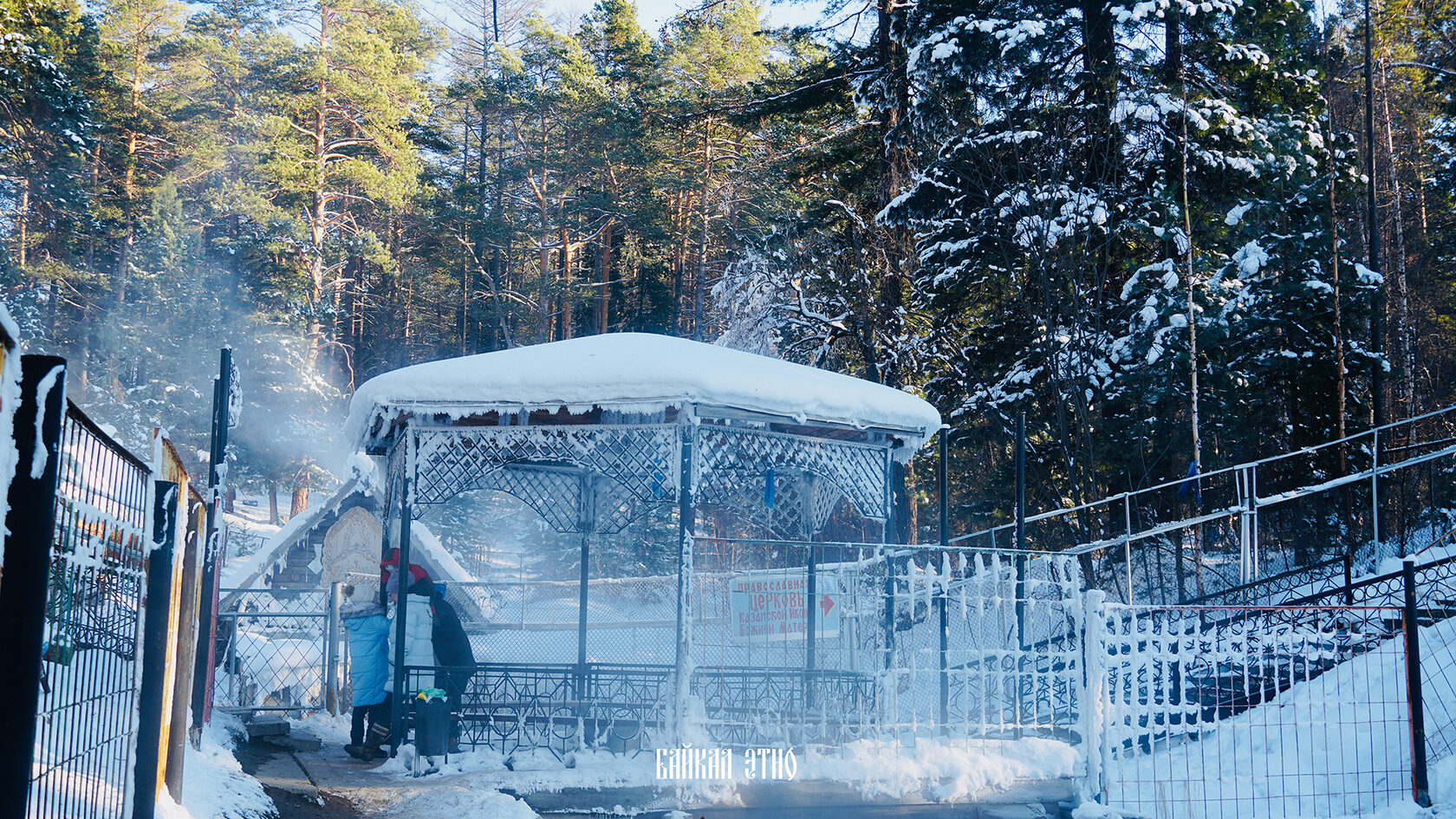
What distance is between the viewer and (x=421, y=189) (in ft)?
112

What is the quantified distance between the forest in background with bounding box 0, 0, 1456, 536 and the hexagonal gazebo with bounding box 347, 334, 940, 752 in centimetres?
664

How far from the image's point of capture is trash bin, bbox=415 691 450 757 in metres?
7.92

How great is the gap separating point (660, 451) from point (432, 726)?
2892 millimetres

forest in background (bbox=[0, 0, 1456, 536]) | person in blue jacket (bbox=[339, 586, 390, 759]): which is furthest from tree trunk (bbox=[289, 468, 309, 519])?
person in blue jacket (bbox=[339, 586, 390, 759])

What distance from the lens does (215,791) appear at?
237 inches

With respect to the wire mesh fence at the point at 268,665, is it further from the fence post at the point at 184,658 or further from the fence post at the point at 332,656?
the fence post at the point at 184,658

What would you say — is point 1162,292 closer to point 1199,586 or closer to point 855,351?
point 1199,586

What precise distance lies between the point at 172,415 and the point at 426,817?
30854 millimetres

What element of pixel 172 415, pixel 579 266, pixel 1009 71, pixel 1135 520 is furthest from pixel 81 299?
pixel 1135 520

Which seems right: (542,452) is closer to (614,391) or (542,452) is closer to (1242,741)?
(614,391)

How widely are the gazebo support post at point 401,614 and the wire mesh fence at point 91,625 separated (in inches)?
157

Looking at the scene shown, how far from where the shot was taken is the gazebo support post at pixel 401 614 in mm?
8328

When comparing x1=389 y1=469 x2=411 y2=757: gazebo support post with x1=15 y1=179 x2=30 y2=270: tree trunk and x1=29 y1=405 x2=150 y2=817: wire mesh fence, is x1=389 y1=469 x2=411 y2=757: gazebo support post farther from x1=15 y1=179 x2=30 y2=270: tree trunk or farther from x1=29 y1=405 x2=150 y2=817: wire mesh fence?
x1=15 y1=179 x2=30 y2=270: tree trunk

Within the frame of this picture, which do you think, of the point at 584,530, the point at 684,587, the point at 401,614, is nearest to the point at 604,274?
the point at 584,530
